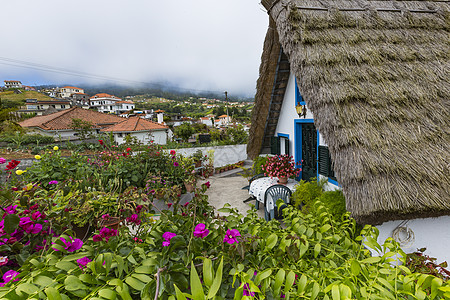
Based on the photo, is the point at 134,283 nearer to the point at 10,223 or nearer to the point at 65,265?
the point at 65,265

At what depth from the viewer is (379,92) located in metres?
Result: 2.46

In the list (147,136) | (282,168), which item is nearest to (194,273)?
(282,168)

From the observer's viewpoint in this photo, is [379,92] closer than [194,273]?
No

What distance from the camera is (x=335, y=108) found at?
92.4 inches

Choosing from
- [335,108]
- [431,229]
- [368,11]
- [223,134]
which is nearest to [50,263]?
[335,108]

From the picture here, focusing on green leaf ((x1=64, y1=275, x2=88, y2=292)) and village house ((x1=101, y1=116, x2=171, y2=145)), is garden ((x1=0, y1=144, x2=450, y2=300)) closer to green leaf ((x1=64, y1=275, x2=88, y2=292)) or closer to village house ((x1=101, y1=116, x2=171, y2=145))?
green leaf ((x1=64, y1=275, x2=88, y2=292))

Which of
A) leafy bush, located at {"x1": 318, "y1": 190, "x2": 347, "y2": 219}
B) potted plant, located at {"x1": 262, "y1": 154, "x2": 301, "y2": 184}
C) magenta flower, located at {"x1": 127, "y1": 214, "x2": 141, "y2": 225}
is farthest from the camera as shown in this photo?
potted plant, located at {"x1": 262, "y1": 154, "x2": 301, "y2": 184}

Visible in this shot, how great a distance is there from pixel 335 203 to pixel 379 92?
1.63m

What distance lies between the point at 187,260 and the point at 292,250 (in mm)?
508

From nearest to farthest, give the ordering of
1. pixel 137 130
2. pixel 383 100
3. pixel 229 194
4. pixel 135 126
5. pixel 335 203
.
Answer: pixel 383 100 → pixel 335 203 → pixel 229 194 → pixel 137 130 → pixel 135 126

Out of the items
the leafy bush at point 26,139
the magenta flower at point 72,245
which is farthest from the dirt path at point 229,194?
the leafy bush at point 26,139

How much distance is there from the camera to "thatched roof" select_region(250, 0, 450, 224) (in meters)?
1.95

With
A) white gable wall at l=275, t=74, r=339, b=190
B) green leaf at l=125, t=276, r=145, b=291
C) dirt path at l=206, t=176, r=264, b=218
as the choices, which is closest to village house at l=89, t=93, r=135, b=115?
dirt path at l=206, t=176, r=264, b=218

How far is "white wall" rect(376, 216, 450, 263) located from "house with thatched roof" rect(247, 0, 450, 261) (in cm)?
1
